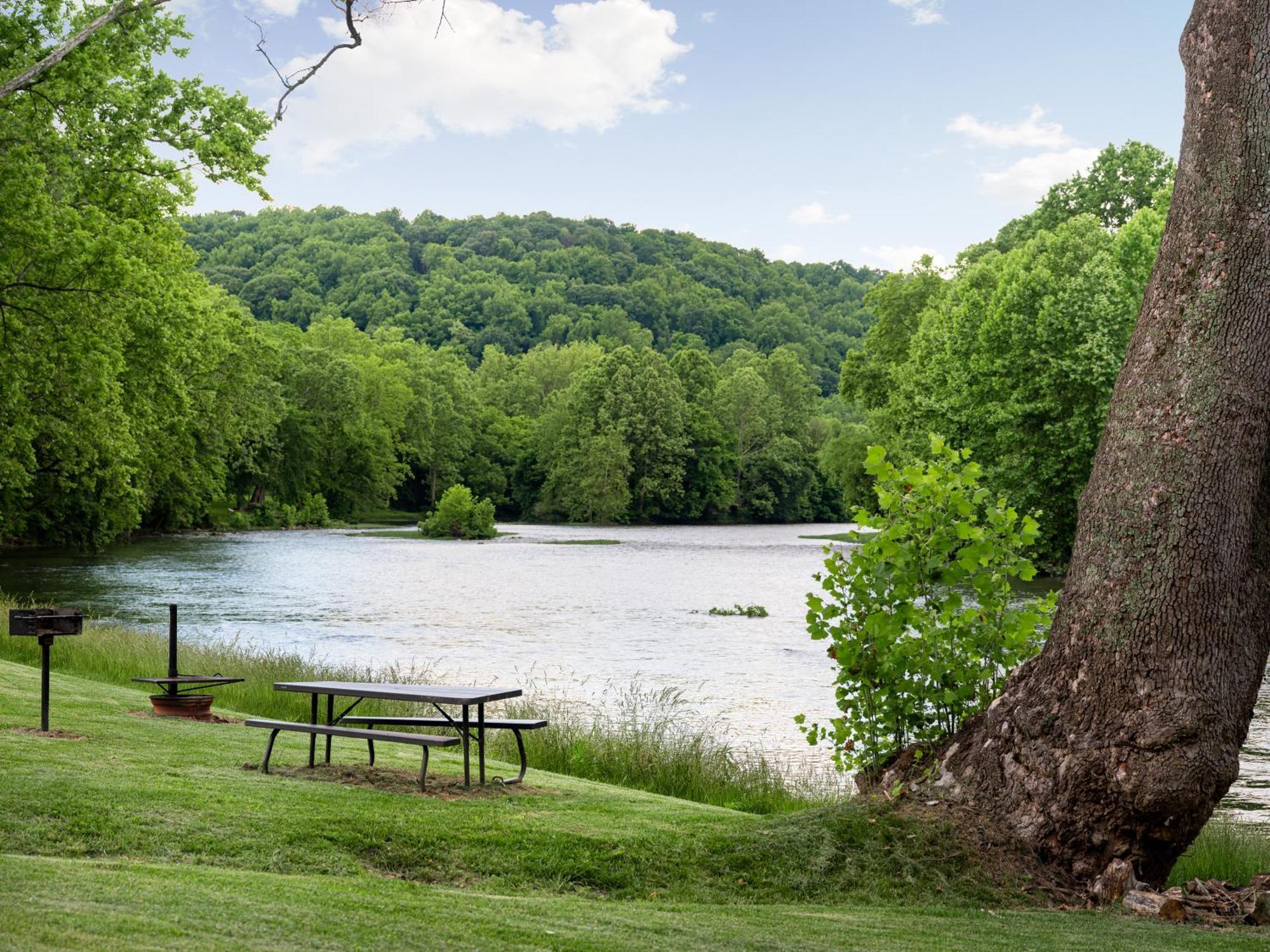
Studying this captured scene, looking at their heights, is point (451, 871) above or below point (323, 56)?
below

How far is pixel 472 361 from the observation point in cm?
13712

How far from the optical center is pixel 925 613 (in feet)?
27.6

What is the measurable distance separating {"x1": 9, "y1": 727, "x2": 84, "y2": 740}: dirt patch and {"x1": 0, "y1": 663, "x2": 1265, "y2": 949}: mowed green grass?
0.39 metres

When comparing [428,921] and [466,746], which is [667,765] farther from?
[428,921]

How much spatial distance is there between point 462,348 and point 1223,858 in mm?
129553

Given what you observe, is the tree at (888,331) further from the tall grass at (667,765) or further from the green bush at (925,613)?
the green bush at (925,613)

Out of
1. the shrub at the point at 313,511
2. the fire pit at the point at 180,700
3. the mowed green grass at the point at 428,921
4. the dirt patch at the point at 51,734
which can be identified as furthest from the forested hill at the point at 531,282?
the mowed green grass at the point at 428,921

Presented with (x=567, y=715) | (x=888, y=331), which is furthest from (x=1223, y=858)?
(x=888, y=331)

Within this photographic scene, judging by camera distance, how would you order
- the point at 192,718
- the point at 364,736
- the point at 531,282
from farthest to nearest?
the point at 531,282
the point at 192,718
the point at 364,736

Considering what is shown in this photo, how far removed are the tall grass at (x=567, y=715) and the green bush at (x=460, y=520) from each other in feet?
168

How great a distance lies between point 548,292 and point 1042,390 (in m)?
117

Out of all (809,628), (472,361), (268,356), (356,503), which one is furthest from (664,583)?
(472,361)

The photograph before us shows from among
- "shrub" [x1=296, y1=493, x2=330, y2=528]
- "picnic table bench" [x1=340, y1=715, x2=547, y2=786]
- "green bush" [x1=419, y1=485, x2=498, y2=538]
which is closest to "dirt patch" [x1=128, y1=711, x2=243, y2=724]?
"picnic table bench" [x1=340, y1=715, x2=547, y2=786]

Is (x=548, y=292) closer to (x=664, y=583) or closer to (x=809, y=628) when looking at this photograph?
(x=664, y=583)
